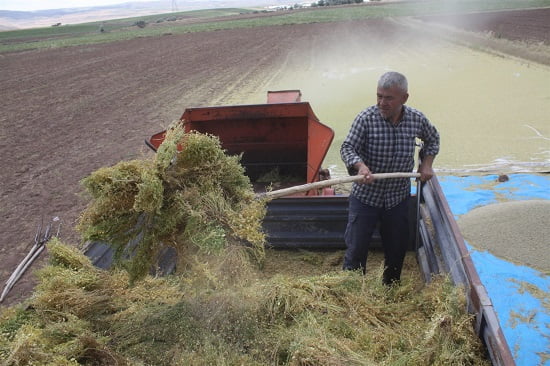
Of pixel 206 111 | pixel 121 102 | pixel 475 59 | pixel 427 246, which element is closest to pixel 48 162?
pixel 206 111

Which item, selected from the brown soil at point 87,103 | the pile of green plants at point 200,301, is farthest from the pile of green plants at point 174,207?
the brown soil at point 87,103

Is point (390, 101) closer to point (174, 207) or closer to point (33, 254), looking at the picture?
point (174, 207)

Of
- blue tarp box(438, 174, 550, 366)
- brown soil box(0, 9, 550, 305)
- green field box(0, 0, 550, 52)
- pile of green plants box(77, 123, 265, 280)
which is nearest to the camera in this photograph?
pile of green plants box(77, 123, 265, 280)

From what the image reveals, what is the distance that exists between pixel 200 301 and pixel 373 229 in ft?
4.84

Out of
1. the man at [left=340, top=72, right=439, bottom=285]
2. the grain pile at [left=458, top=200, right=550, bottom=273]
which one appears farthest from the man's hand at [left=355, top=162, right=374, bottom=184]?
the grain pile at [left=458, top=200, right=550, bottom=273]

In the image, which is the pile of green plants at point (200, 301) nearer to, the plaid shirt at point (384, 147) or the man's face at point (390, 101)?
the plaid shirt at point (384, 147)

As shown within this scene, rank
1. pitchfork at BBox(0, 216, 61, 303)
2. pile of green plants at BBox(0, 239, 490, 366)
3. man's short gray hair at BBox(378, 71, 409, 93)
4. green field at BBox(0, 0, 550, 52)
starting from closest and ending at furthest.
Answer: pile of green plants at BBox(0, 239, 490, 366), man's short gray hair at BBox(378, 71, 409, 93), pitchfork at BBox(0, 216, 61, 303), green field at BBox(0, 0, 550, 52)

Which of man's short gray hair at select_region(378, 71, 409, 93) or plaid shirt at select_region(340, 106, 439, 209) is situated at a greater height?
man's short gray hair at select_region(378, 71, 409, 93)

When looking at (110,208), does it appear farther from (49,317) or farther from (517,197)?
(517,197)

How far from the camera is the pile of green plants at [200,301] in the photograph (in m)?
2.55

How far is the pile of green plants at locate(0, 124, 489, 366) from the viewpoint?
8.36 feet

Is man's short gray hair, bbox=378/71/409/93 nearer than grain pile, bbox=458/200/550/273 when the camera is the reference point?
Yes

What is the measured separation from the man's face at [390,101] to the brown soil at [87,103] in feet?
5.62

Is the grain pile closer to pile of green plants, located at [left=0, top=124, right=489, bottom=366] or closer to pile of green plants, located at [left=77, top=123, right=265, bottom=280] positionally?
pile of green plants, located at [left=0, top=124, right=489, bottom=366]
